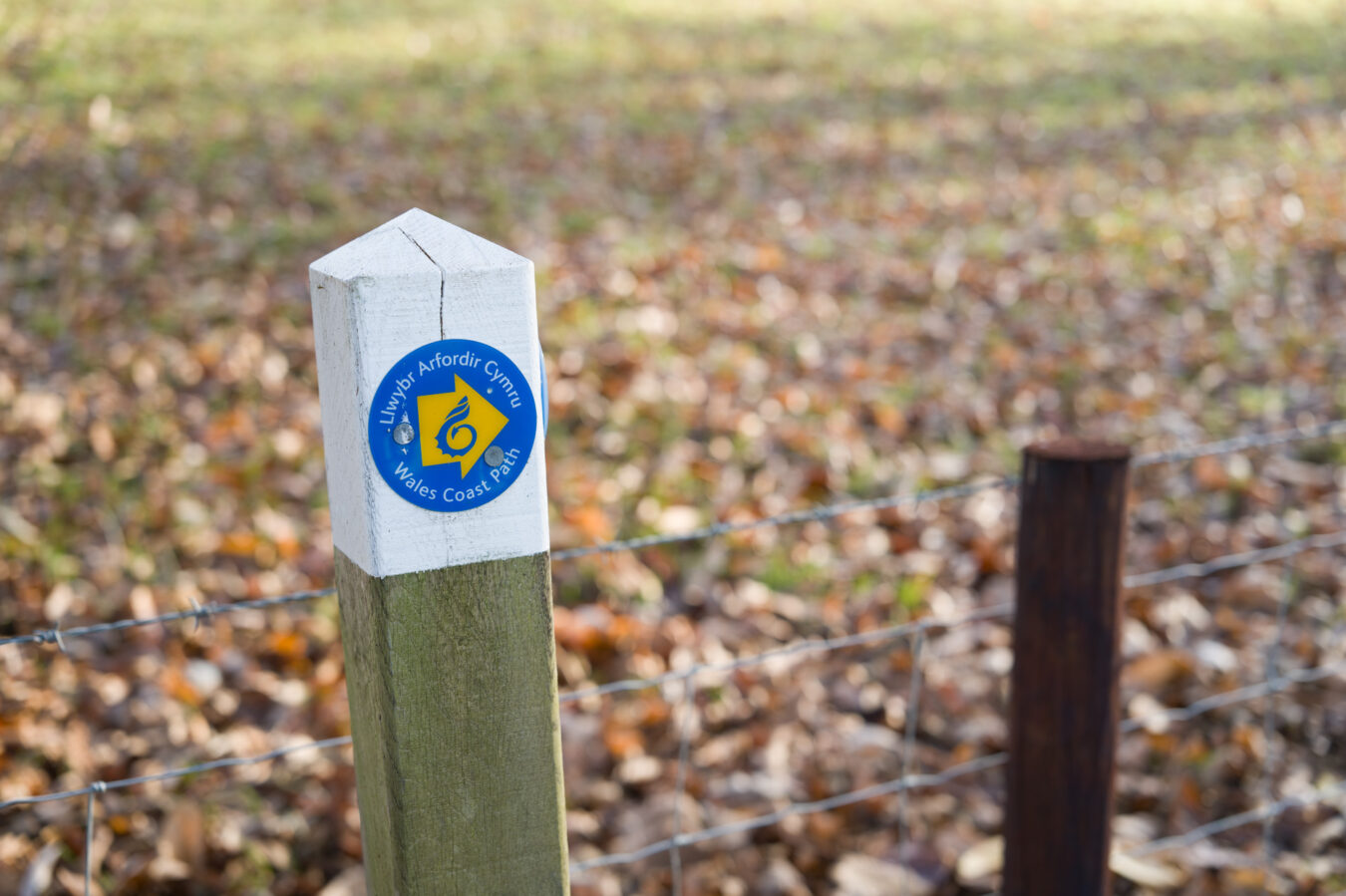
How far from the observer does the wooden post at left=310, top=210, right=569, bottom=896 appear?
1190mm

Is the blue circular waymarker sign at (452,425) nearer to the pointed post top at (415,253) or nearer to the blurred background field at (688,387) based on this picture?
the pointed post top at (415,253)

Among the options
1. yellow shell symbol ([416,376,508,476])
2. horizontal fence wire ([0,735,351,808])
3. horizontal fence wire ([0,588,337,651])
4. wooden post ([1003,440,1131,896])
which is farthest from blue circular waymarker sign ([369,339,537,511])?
wooden post ([1003,440,1131,896])

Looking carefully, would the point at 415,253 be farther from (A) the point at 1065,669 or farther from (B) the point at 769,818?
(B) the point at 769,818

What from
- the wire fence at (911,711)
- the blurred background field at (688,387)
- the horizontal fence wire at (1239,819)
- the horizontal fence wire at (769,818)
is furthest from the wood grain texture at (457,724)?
the horizontal fence wire at (1239,819)

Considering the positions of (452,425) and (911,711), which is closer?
(452,425)

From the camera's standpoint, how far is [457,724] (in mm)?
1311

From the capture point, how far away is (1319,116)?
10.1 meters

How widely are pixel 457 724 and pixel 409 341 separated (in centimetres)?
43

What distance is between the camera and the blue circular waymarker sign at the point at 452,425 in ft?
3.92

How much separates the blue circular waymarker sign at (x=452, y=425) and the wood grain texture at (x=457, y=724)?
0.10 meters

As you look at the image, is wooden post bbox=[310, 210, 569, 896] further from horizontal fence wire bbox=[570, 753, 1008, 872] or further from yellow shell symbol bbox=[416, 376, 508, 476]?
horizontal fence wire bbox=[570, 753, 1008, 872]

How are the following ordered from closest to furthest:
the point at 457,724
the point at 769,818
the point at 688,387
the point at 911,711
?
the point at 457,724, the point at 769,818, the point at 911,711, the point at 688,387

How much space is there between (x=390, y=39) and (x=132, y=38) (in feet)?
7.85

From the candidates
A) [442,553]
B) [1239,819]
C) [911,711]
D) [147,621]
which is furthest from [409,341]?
[1239,819]
